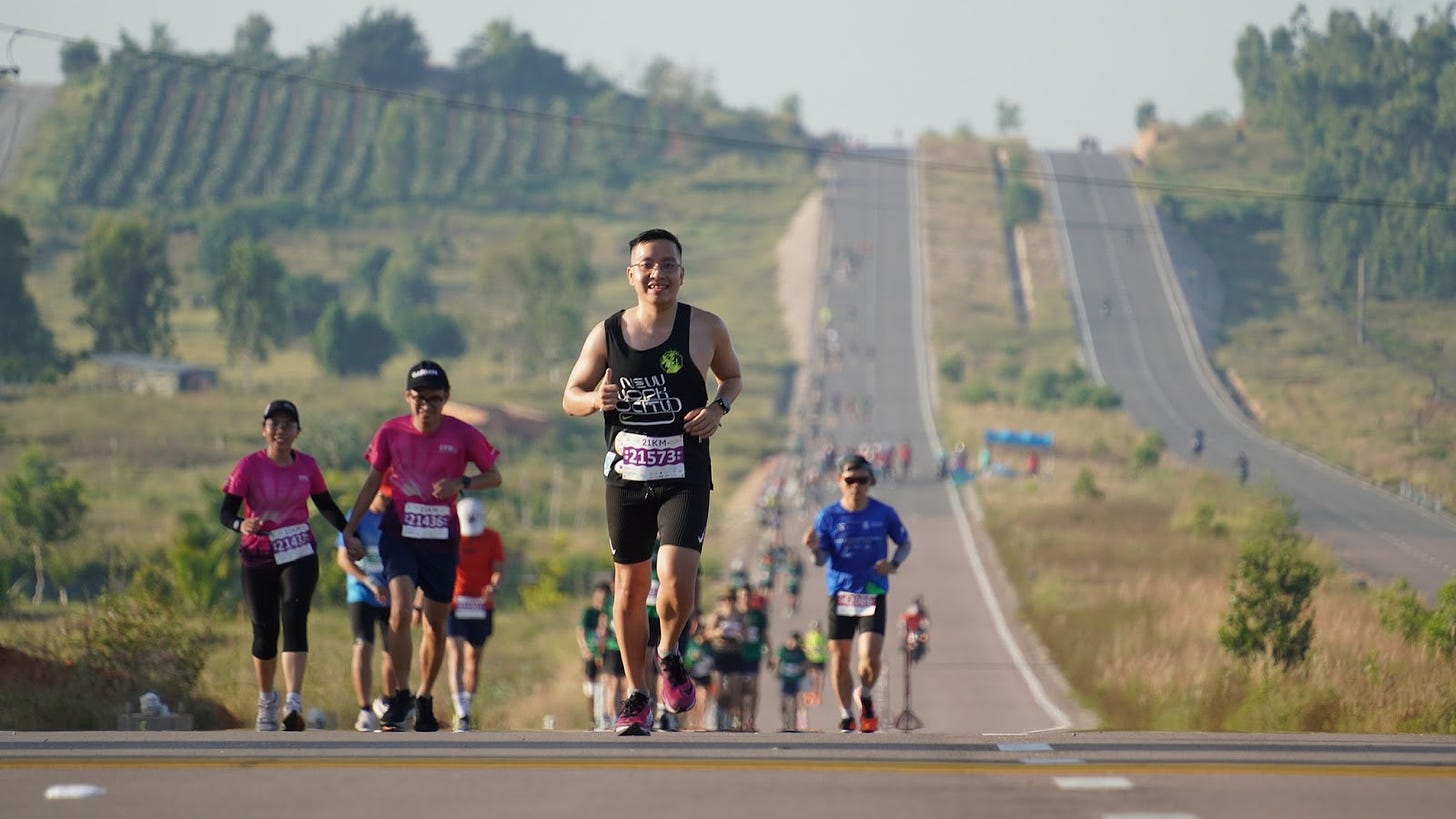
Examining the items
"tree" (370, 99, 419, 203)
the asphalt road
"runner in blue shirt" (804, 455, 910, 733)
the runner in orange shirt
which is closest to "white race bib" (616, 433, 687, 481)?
the asphalt road

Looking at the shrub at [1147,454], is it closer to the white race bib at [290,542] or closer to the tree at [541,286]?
the tree at [541,286]

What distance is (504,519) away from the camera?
59750 millimetres

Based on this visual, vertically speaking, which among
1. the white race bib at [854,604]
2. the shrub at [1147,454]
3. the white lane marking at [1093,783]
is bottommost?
the white lane marking at [1093,783]

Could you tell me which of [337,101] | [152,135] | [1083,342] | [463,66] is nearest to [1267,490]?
[1083,342]

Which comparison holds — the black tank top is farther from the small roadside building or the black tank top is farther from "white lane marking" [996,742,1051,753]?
the small roadside building

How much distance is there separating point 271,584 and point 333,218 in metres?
137

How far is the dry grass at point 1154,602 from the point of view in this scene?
53.8ft

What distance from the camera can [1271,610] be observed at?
19391mm

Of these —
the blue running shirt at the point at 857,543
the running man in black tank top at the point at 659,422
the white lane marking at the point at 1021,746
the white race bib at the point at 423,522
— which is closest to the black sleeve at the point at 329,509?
the white race bib at the point at 423,522

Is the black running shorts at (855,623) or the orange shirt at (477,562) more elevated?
the orange shirt at (477,562)

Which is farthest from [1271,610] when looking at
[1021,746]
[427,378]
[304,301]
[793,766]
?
[304,301]

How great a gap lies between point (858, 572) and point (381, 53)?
172564 millimetres

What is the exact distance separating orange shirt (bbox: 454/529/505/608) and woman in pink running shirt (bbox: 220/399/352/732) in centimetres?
294

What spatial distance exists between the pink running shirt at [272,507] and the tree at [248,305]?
88.9 meters
